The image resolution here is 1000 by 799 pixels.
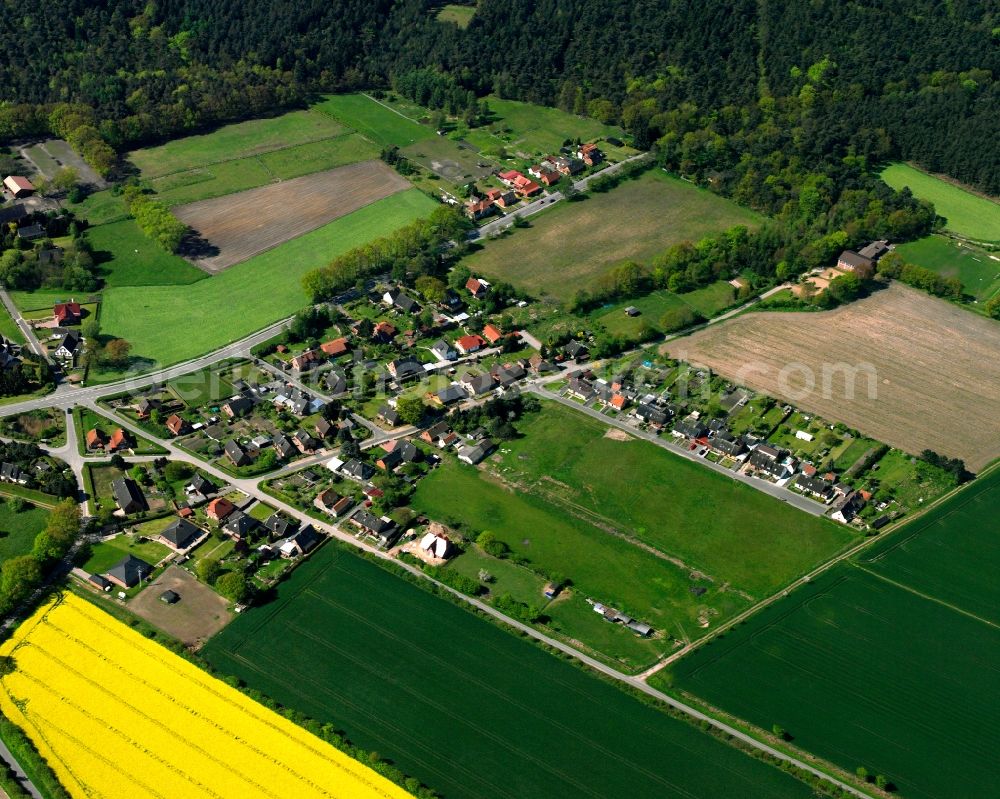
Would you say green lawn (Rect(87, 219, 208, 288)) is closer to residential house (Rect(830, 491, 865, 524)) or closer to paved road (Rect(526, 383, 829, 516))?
paved road (Rect(526, 383, 829, 516))

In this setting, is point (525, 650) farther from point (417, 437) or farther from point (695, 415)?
point (695, 415)

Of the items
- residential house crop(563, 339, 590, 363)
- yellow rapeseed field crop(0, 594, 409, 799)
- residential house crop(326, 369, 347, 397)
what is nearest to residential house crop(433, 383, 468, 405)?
residential house crop(326, 369, 347, 397)

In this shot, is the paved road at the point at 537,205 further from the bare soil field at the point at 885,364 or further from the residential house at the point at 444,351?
the bare soil field at the point at 885,364

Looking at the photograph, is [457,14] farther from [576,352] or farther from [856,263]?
[576,352]

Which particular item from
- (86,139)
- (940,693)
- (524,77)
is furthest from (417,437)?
(524,77)

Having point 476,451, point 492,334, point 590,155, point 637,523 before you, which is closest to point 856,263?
point 590,155
